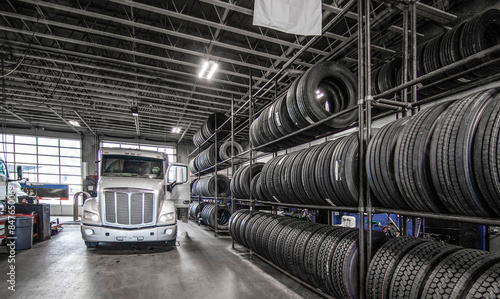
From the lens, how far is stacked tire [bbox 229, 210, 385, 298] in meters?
2.70

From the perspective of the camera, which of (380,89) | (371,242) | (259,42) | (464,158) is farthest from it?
(259,42)

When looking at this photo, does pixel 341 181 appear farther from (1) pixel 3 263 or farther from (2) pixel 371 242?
(1) pixel 3 263

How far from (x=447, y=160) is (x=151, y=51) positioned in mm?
9153

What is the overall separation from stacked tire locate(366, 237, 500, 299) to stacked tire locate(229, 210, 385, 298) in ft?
0.84

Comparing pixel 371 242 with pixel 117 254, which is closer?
pixel 371 242

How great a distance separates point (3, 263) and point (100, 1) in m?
6.24

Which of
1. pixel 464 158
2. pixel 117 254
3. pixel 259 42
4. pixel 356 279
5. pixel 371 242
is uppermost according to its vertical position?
pixel 259 42

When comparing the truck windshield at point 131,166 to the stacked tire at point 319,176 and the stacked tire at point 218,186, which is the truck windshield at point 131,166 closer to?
the stacked tire at point 218,186

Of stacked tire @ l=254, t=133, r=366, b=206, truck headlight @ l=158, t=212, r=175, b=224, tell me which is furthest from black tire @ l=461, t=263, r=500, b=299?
truck headlight @ l=158, t=212, r=175, b=224

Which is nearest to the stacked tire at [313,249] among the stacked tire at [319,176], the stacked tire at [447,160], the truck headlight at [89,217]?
the stacked tire at [319,176]

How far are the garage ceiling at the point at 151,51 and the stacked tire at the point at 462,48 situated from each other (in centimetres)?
33

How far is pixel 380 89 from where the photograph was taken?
4.80 m

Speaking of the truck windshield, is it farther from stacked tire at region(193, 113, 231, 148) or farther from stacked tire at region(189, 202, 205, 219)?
stacked tire at region(189, 202, 205, 219)

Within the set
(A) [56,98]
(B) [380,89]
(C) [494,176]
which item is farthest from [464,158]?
(A) [56,98]
